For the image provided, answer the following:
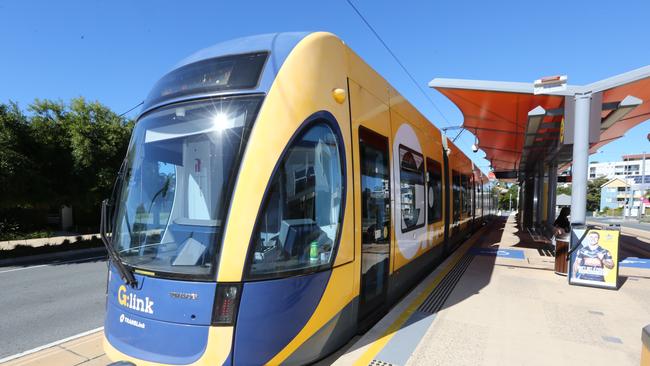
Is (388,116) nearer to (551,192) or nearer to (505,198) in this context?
(551,192)

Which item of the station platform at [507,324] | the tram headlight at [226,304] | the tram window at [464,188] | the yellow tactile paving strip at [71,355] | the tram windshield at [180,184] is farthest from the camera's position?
the tram window at [464,188]

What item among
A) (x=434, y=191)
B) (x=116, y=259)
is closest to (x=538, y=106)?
(x=434, y=191)

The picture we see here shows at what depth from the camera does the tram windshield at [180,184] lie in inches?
109

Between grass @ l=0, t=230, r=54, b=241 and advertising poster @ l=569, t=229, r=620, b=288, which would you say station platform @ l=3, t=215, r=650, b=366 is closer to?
advertising poster @ l=569, t=229, r=620, b=288

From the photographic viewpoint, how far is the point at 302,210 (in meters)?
3.02

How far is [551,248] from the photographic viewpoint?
39.2 ft

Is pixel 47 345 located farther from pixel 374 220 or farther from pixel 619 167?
pixel 619 167

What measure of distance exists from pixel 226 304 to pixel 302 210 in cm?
94

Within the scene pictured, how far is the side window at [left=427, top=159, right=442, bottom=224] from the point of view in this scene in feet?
22.0

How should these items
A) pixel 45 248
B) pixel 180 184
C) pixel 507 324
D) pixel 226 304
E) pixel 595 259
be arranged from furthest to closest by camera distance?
pixel 45 248
pixel 595 259
pixel 507 324
pixel 180 184
pixel 226 304

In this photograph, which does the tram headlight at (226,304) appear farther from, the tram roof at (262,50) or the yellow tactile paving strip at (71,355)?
the yellow tactile paving strip at (71,355)

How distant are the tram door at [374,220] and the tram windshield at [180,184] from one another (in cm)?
147

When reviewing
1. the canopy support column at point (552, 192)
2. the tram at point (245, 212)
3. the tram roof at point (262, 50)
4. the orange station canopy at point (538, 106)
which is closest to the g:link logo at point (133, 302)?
the tram at point (245, 212)

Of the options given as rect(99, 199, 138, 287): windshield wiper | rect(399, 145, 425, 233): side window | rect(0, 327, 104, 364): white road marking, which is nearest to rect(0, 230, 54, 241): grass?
rect(0, 327, 104, 364): white road marking
